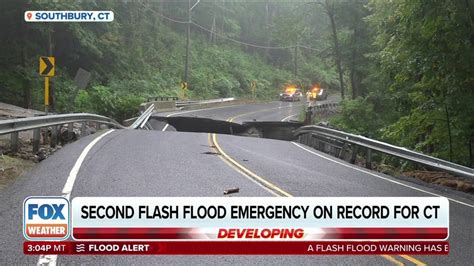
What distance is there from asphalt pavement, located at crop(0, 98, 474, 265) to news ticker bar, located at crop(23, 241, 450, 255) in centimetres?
18

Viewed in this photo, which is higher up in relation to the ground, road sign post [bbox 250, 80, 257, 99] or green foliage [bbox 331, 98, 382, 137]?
road sign post [bbox 250, 80, 257, 99]

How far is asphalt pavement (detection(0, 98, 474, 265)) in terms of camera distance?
4.35 meters

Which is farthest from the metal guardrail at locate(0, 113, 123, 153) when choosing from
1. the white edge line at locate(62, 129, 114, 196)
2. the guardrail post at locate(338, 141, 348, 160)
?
the guardrail post at locate(338, 141, 348, 160)


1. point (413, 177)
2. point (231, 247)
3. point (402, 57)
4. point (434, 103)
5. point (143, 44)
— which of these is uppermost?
point (143, 44)

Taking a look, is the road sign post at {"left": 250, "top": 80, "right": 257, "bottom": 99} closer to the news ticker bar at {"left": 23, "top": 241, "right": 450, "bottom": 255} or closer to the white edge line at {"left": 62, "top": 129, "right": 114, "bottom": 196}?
the white edge line at {"left": 62, "top": 129, "right": 114, "bottom": 196}

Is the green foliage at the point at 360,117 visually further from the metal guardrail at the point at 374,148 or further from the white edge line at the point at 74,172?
the white edge line at the point at 74,172

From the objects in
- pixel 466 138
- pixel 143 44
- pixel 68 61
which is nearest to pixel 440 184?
pixel 466 138

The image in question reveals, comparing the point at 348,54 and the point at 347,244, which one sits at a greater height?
the point at 348,54

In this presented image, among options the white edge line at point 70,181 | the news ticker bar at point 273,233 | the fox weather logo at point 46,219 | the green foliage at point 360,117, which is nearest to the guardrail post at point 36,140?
the white edge line at point 70,181

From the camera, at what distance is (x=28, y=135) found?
12734mm

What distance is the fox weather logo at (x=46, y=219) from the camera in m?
3.76

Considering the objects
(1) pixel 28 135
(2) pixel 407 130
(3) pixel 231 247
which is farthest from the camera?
(2) pixel 407 130

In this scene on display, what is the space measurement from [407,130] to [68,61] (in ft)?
99.0

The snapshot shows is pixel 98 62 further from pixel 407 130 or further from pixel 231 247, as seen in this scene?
pixel 231 247
